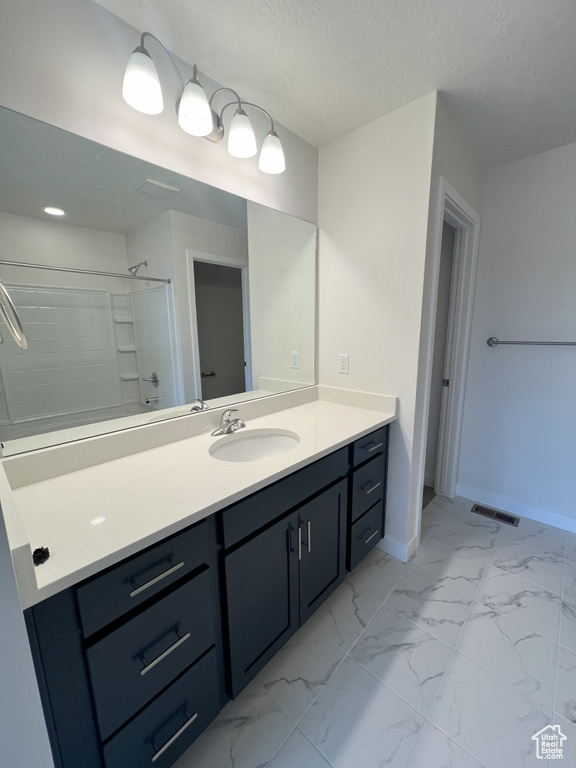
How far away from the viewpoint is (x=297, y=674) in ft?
3.96

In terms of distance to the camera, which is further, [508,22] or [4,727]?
[508,22]

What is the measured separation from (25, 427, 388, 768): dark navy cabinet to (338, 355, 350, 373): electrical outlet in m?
A: 0.66

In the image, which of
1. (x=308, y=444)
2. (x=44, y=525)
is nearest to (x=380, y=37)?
(x=308, y=444)

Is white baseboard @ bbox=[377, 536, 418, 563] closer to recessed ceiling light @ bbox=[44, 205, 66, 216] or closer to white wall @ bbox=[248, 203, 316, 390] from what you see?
white wall @ bbox=[248, 203, 316, 390]

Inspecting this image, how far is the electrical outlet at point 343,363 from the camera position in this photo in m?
1.85

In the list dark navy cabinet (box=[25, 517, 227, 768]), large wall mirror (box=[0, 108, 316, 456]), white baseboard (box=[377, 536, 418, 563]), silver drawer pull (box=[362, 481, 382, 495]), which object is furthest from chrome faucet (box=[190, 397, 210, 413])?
white baseboard (box=[377, 536, 418, 563])

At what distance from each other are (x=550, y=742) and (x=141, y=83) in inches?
95.7

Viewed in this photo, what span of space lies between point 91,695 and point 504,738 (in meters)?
1.25

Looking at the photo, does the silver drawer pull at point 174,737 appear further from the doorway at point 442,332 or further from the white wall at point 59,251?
the doorway at point 442,332

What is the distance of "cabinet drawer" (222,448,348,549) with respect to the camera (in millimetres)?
939

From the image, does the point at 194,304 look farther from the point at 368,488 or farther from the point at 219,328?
the point at 368,488

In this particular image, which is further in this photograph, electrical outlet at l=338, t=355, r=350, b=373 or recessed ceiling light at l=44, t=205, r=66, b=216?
electrical outlet at l=338, t=355, r=350, b=373

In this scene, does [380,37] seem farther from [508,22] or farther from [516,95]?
[516,95]

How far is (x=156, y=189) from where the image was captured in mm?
1224
